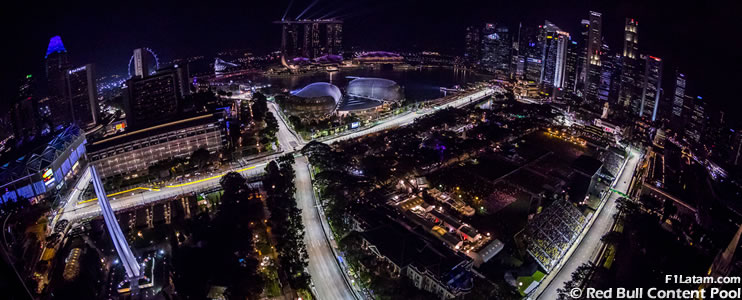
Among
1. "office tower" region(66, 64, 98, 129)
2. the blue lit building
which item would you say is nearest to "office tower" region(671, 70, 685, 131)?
the blue lit building

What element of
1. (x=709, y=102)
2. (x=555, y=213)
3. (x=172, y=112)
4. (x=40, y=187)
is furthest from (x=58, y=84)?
(x=709, y=102)

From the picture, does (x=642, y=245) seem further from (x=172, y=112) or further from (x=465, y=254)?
(x=172, y=112)

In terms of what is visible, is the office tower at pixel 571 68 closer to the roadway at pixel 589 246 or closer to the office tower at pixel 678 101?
the office tower at pixel 678 101

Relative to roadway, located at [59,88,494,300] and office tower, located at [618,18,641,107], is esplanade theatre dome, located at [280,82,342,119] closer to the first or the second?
roadway, located at [59,88,494,300]

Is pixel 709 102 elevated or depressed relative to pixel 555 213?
elevated

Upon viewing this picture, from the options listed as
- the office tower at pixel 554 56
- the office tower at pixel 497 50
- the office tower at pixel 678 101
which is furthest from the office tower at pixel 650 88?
the office tower at pixel 497 50

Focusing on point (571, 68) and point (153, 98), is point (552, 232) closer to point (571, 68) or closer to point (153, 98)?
point (571, 68)
